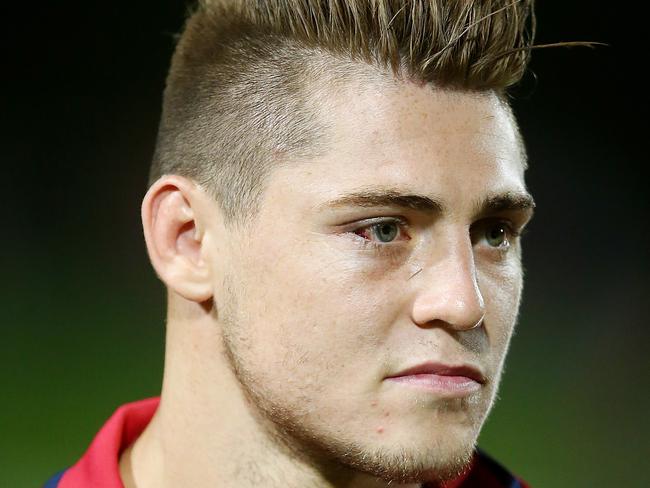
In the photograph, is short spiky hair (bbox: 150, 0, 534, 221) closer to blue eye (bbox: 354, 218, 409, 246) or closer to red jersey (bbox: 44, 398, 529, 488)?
blue eye (bbox: 354, 218, 409, 246)

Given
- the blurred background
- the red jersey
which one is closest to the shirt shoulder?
the red jersey

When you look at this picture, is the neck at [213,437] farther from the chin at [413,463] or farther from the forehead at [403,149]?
the forehead at [403,149]

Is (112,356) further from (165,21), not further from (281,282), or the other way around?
(281,282)

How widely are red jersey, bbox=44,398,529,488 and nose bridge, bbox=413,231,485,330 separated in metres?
0.62

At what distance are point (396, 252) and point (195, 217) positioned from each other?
0.42m

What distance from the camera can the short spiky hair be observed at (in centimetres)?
200

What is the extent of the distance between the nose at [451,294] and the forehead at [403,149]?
0.11 meters

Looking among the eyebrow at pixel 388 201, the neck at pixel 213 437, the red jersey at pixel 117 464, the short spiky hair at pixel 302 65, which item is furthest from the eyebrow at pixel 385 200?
the red jersey at pixel 117 464

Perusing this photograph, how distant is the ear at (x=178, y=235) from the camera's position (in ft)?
6.81

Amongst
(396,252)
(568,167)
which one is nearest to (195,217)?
(396,252)

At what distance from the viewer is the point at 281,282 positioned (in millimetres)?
1952

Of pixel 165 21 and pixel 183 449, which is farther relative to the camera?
pixel 165 21

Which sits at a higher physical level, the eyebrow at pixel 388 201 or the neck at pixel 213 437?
the eyebrow at pixel 388 201

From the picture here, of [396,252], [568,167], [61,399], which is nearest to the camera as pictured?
[396,252]
